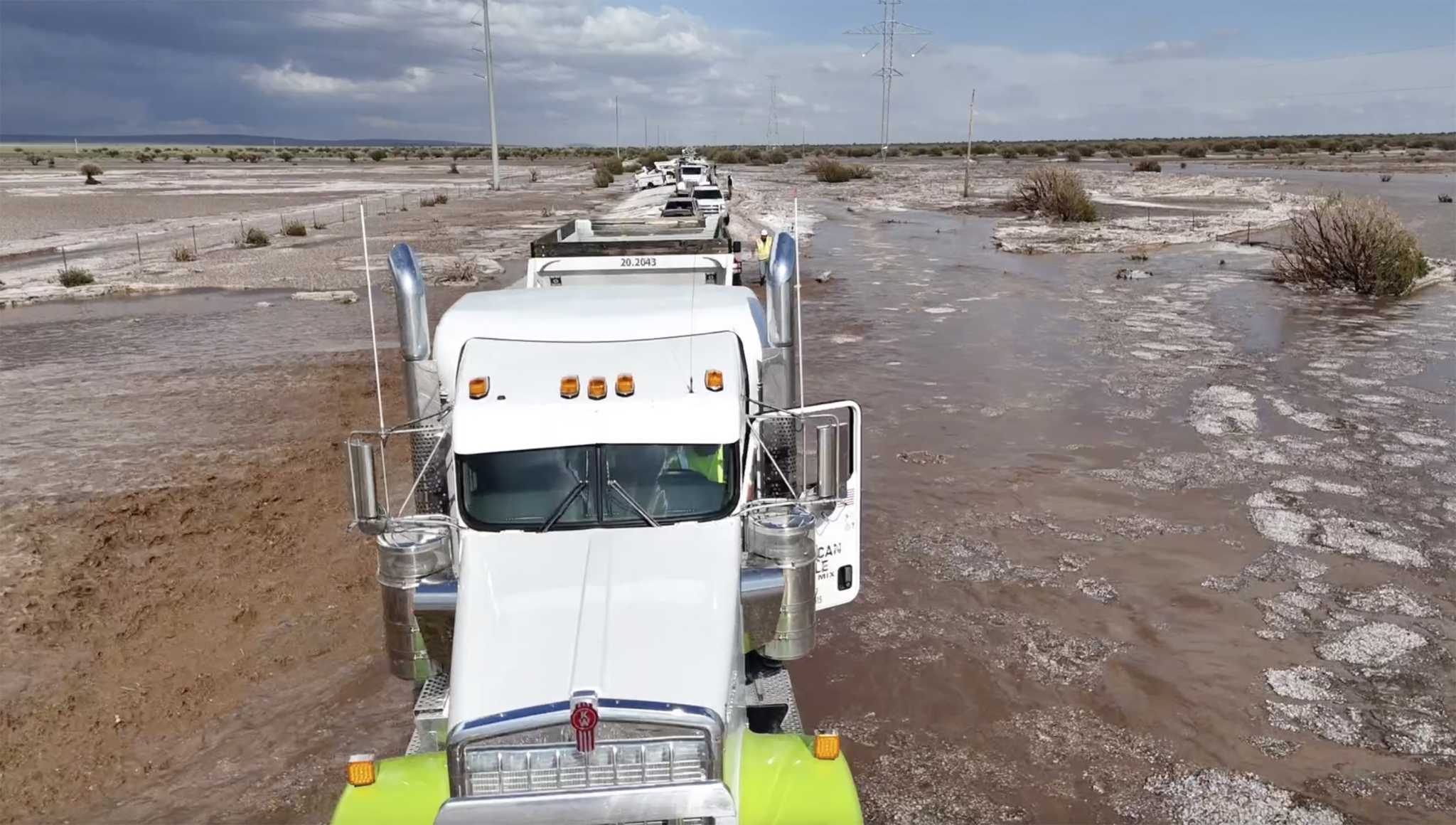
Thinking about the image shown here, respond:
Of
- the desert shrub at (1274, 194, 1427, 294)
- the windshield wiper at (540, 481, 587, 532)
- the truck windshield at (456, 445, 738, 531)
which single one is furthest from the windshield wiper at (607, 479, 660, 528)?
the desert shrub at (1274, 194, 1427, 294)

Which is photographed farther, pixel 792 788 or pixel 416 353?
pixel 416 353

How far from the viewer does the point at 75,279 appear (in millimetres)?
27172

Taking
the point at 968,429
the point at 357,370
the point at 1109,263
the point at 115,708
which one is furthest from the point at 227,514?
the point at 1109,263

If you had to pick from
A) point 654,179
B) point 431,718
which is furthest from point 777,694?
point 654,179

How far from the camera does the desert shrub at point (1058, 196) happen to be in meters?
44.7

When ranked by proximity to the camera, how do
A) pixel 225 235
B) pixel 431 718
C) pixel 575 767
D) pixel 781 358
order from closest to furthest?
pixel 575 767, pixel 431 718, pixel 781 358, pixel 225 235

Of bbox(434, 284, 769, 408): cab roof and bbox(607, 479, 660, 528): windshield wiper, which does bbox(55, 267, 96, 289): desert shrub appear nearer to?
bbox(434, 284, 769, 408): cab roof

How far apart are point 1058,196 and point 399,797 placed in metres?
45.5

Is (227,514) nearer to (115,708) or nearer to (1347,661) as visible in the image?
(115,708)

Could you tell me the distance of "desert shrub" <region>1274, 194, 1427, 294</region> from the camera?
2517 centimetres

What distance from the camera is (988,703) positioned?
762 cm

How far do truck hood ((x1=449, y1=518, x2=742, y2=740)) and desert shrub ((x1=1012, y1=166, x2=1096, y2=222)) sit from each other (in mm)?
43200

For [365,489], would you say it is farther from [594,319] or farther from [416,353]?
[594,319]

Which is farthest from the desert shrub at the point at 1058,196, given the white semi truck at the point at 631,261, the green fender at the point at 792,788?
the green fender at the point at 792,788
